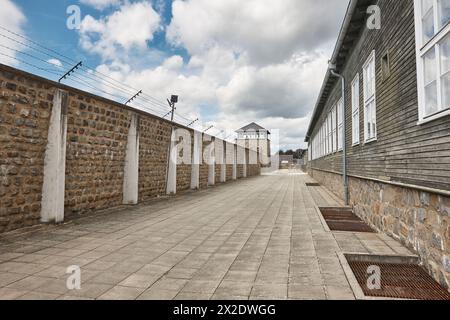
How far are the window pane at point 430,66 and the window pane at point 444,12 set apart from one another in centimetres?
35

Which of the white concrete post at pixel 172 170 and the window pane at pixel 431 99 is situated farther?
the white concrete post at pixel 172 170

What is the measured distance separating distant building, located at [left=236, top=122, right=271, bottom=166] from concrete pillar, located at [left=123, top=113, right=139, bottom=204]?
4300 cm

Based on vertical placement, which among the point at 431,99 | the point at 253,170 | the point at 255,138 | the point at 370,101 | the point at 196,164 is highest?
the point at 255,138

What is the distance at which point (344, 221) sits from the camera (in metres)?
7.18

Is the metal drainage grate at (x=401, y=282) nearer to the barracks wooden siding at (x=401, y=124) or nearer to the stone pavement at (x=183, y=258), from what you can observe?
the stone pavement at (x=183, y=258)

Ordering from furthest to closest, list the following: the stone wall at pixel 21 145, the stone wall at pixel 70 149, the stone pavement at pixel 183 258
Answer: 1. the stone wall at pixel 70 149
2. the stone wall at pixel 21 145
3. the stone pavement at pixel 183 258

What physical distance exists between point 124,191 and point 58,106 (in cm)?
360

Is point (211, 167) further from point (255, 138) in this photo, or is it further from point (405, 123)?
point (255, 138)

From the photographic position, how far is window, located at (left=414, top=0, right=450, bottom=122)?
3.50 meters

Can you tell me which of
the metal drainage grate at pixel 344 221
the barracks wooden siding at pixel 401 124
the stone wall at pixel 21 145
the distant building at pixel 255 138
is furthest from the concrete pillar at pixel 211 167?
the distant building at pixel 255 138

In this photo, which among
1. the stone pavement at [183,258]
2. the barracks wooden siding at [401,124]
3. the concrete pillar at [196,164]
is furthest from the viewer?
the concrete pillar at [196,164]

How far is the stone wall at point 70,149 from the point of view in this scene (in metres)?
5.39

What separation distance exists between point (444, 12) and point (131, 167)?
805 centimetres

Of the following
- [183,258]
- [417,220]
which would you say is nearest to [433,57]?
[417,220]
